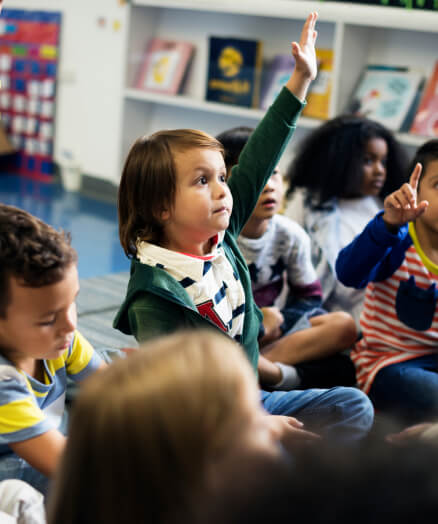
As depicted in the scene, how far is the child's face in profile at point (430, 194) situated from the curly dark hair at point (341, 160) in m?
0.51

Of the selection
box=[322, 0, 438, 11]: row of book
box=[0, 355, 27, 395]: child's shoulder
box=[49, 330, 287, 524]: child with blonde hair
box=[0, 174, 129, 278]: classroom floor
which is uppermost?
box=[322, 0, 438, 11]: row of book

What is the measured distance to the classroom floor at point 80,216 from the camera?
2.98 meters

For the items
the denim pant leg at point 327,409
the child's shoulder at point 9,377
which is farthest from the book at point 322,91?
the child's shoulder at point 9,377

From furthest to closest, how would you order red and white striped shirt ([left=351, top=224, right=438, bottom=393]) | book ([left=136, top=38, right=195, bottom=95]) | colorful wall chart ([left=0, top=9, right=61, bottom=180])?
colorful wall chart ([left=0, top=9, right=61, bottom=180])
book ([left=136, top=38, right=195, bottom=95])
red and white striped shirt ([left=351, top=224, right=438, bottom=393])

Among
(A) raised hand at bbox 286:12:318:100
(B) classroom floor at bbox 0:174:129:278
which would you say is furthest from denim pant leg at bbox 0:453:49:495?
(B) classroom floor at bbox 0:174:129:278

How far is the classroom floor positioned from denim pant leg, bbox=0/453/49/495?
4.85ft

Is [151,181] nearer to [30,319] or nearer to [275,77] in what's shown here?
[30,319]

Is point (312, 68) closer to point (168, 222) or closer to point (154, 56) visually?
point (168, 222)

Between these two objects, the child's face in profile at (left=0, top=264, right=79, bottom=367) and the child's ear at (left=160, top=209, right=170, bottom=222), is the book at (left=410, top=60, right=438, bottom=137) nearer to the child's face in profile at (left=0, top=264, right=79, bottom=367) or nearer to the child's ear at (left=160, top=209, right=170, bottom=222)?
the child's ear at (left=160, top=209, right=170, bottom=222)

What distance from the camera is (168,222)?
1.27 meters

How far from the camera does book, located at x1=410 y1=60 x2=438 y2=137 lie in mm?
2848

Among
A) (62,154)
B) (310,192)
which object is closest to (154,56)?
(62,154)

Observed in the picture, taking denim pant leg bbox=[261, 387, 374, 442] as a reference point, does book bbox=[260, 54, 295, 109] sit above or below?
above

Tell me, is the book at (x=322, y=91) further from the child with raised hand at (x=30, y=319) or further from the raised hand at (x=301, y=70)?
the child with raised hand at (x=30, y=319)
